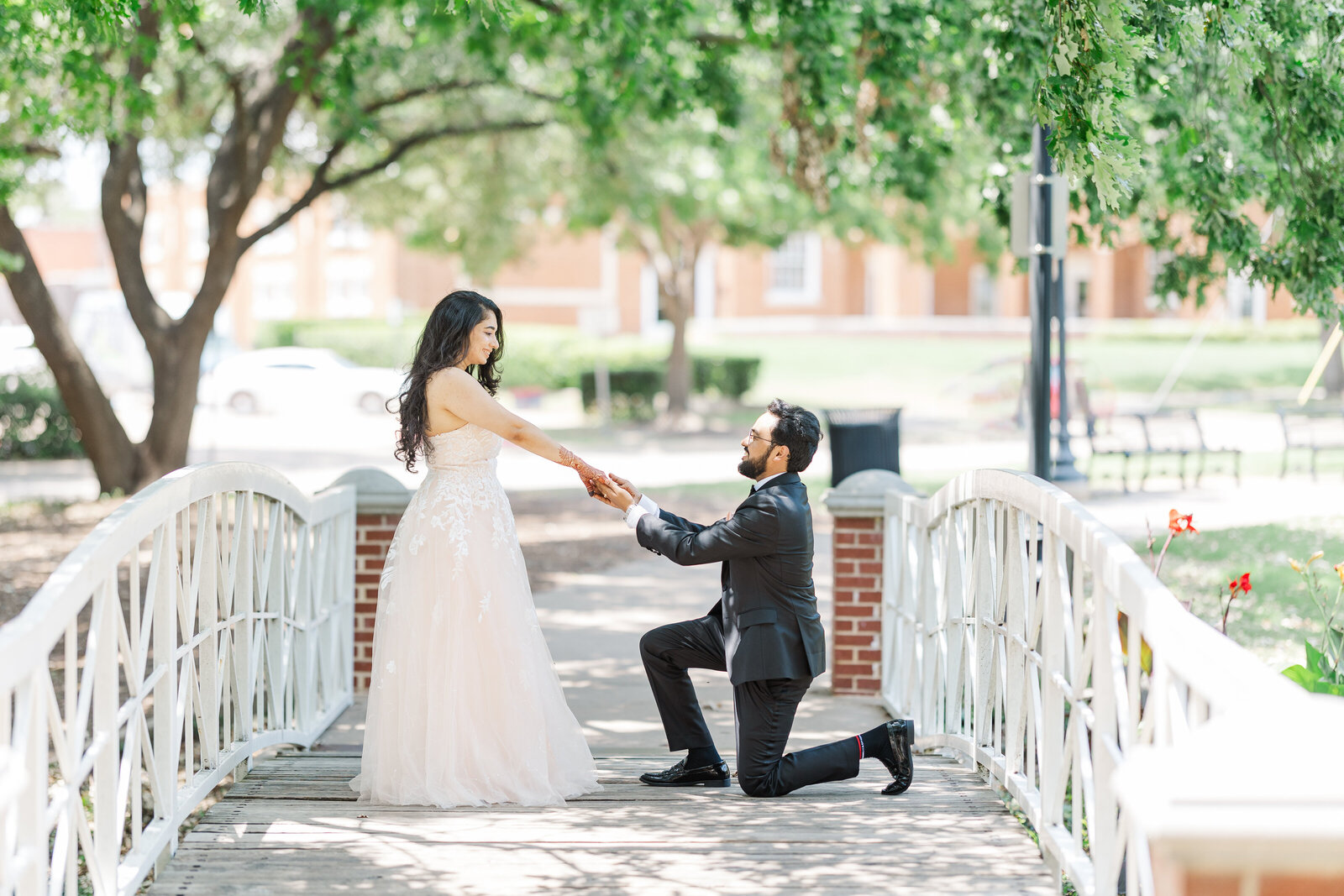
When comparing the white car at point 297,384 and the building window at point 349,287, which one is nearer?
the white car at point 297,384

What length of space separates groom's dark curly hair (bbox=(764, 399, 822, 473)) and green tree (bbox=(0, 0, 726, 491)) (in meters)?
5.69

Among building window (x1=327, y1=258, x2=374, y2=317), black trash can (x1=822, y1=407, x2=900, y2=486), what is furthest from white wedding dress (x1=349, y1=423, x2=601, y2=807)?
building window (x1=327, y1=258, x2=374, y2=317)

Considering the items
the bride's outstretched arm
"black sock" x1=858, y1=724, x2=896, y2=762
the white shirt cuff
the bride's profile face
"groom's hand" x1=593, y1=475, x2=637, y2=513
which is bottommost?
"black sock" x1=858, y1=724, x2=896, y2=762

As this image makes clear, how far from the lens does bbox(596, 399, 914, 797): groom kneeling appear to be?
198 inches

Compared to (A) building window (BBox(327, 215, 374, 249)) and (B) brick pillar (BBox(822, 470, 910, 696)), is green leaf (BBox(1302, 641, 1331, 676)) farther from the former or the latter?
(A) building window (BBox(327, 215, 374, 249))

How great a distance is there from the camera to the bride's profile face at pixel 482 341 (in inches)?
206

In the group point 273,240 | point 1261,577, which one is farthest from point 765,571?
point 273,240

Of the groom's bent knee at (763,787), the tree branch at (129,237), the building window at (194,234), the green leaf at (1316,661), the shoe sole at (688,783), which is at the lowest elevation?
the shoe sole at (688,783)

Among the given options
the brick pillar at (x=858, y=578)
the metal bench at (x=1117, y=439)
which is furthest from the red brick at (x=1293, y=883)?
the metal bench at (x=1117, y=439)

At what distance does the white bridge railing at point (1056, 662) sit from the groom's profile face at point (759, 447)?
79 centimetres

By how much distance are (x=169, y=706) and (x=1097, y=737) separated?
2736mm

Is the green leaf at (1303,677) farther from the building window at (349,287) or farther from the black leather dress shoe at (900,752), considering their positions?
the building window at (349,287)

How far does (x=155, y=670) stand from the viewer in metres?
4.18

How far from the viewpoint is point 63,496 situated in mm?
16016
